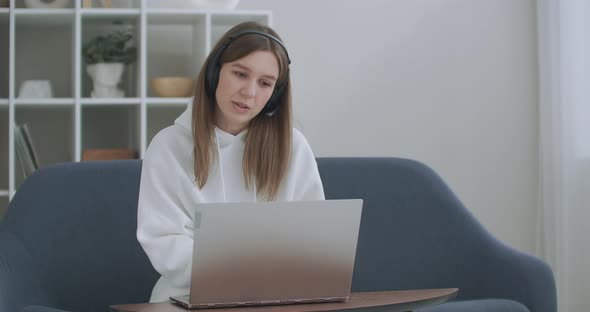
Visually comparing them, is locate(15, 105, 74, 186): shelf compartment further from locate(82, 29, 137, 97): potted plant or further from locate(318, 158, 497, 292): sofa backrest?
locate(318, 158, 497, 292): sofa backrest

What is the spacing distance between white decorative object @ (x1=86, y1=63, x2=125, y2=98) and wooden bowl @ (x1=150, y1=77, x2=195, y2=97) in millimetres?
→ 126

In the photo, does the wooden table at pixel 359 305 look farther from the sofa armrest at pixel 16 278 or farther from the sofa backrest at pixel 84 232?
the sofa backrest at pixel 84 232

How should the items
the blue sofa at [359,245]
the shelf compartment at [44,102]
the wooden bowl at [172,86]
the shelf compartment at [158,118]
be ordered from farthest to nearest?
1. the shelf compartment at [158,118]
2. the wooden bowl at [172,86]
3. the shelf compartment at [44,102]
4. the blue sofa at [359,245]

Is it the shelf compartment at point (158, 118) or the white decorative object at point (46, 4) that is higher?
the white decorative object at point (46, 4)

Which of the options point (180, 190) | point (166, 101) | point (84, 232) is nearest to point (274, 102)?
point (180, 190)

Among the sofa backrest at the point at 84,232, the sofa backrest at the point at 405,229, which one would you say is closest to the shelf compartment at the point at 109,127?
the sofa backrest at the point at 84,232

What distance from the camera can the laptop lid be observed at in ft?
5.10

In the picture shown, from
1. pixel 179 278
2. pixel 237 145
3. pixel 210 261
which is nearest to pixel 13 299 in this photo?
pixel 179 278

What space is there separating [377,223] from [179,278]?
37.5 inches

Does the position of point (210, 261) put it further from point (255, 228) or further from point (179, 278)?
point (179, 278)

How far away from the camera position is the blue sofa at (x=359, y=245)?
2432 mm

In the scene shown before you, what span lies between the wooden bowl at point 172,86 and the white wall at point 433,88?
0.47m

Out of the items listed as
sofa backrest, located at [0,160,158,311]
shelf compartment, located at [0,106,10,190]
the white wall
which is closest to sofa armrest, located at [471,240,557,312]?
sofa backrest, located at [0,160,158,311]

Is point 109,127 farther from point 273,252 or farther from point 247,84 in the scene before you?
point 273,252
